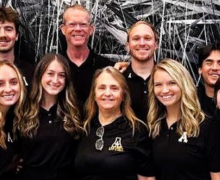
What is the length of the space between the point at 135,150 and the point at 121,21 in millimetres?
1697

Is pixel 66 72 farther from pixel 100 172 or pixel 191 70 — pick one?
pixel 191 70

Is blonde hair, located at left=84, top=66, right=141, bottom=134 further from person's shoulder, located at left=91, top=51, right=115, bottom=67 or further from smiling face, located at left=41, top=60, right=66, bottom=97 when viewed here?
person's shoulder, located at left=91, top=51, right=115, bottom=67

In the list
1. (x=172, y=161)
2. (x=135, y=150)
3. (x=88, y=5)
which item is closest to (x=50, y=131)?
(x=135, y=150)

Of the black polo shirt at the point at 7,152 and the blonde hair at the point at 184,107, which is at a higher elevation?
the blonde hair at the point at 184,107

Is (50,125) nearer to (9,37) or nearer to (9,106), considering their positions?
(9,106)

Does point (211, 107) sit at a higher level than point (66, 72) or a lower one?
lower

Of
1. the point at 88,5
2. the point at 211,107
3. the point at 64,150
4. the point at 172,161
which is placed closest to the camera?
the point at 172,161

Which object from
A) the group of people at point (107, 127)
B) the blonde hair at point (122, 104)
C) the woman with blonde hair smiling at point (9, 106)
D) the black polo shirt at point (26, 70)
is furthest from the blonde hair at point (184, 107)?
the black polo shirt at point (26, 70)

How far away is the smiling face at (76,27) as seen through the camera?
3949 mm

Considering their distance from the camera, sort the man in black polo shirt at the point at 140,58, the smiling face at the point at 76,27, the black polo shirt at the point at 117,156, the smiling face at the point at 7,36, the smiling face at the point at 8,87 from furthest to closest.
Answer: the smiling face at the point at 76,27 < the smiling face at the point at 7,36 < the man in black polo shirt at the point at 140,58 < the smiling face at the point at 8,87 < the black polo shirt at the point at 117,156

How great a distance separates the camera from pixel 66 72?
3.38m

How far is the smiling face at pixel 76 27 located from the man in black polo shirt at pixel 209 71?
3.31ft

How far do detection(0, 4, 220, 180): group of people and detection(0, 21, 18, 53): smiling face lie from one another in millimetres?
530

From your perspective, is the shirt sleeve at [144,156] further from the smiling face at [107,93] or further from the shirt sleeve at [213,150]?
the shirt sleeve at [213,150]
